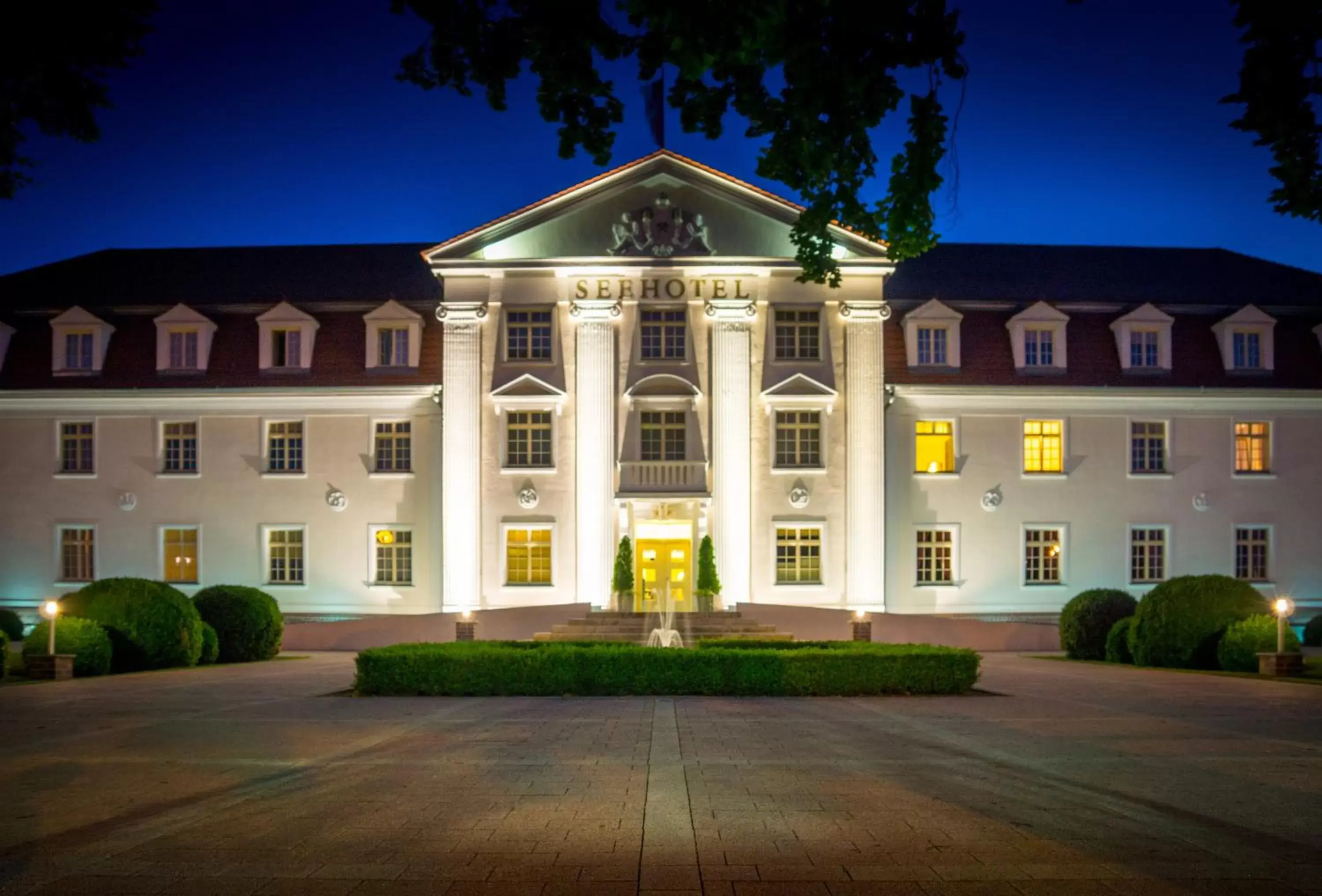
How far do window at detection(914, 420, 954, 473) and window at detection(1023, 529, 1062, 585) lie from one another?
343 cm

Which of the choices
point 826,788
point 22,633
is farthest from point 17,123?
point 22,633

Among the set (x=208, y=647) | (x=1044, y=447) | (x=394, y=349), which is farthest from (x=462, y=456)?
(x=1044, y=447)

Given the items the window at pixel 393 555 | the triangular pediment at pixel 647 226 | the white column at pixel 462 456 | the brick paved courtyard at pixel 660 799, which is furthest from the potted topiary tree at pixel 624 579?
the brick paved courtyard at pixel 660 799

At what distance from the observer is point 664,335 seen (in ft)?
120

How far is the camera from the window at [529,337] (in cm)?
3688

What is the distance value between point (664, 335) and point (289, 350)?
12.5 meters

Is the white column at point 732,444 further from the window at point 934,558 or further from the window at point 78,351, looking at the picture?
the window at point 78,351

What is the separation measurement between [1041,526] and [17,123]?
3380 centimetres

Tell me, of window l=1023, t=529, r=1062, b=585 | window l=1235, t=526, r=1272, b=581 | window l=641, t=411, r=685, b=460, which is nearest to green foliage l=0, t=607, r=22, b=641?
window l=641, t=411, r=685, b=460

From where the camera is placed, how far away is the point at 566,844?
860 cm

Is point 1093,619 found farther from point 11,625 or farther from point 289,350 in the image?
point 11,625

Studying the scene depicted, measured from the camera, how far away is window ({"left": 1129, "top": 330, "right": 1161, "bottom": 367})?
3816 cm

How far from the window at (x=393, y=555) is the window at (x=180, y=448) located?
6.82 meters

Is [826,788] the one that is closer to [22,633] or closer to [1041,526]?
[1041,526]
